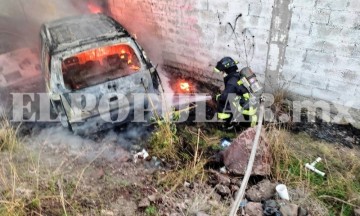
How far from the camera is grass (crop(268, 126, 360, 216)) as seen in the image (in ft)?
12.1

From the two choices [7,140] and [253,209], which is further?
[7,140]

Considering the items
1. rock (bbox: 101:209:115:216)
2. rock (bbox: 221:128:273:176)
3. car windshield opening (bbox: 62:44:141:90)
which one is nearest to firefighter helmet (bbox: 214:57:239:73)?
rock (bbox: 221:128:273:176)

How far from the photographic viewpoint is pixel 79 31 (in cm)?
511

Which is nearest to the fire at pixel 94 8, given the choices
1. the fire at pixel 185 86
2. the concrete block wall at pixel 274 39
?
the concrete block wall at pixel 274 39

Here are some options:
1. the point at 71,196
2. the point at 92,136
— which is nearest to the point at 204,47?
the point at 92,136

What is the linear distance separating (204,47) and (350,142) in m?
3.17

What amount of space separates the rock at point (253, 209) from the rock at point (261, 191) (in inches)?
4.7

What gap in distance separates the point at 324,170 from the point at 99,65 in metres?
3.74

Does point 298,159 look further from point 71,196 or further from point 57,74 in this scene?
point 57,74

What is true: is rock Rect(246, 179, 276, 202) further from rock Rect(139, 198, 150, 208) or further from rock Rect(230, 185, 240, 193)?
→ rock Rect(139, 198, 150, 208)

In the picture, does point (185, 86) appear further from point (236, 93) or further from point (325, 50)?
point (325, 50)

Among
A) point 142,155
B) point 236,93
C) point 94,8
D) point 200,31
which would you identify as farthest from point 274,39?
point 94,8

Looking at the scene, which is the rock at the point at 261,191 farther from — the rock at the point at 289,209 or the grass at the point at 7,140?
Answer: the grass at the point at 7,140

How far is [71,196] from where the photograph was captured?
361 cm
